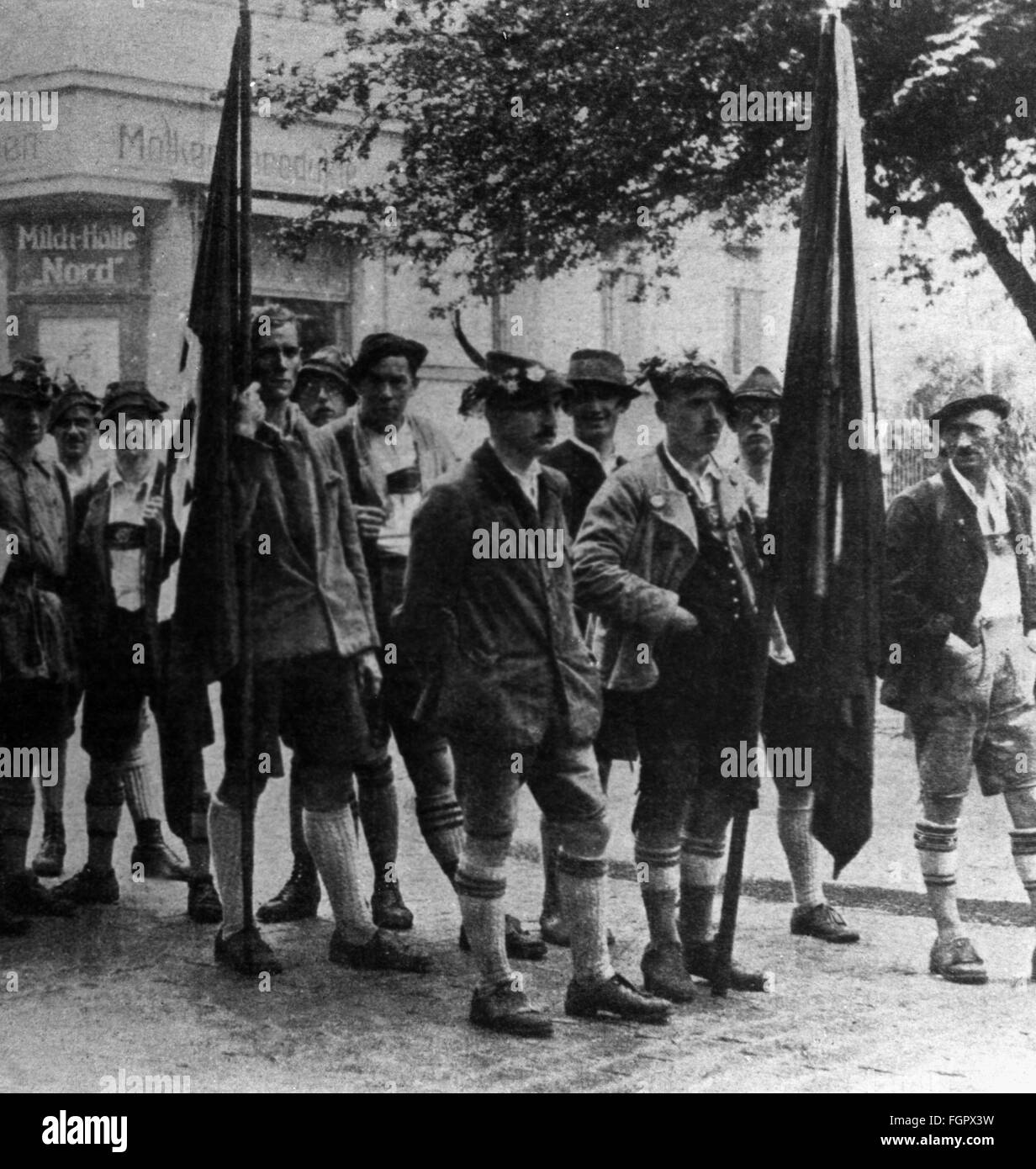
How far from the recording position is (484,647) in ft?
15.9

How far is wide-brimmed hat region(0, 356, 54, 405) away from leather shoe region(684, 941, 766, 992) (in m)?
2.79

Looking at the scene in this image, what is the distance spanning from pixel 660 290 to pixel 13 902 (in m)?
2.98

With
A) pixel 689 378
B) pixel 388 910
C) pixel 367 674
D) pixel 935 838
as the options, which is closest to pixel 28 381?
pixel 367 674

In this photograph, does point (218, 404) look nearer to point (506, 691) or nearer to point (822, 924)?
point (506, 691)

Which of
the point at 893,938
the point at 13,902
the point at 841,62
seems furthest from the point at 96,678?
the point at 841,62

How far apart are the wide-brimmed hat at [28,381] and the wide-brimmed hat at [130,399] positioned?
0.22 metres

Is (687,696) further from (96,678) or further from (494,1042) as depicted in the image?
(96,678)

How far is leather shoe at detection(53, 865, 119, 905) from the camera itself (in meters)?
6.06

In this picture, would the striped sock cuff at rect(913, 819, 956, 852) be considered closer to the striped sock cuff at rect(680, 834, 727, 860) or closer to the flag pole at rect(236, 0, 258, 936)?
the striped sock cuff at rect(680, 834, 727, 860)

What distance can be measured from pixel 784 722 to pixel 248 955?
1.79 meters

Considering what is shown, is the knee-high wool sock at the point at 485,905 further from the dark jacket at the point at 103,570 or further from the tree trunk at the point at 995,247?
the tree trunk at the point at 995,247

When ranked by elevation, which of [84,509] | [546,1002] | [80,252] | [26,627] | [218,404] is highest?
[80,252]

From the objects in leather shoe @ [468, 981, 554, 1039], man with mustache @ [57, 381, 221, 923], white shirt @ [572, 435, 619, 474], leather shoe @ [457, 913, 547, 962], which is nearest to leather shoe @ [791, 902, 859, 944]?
leather shoe @ [457, 913, 547, 962]
